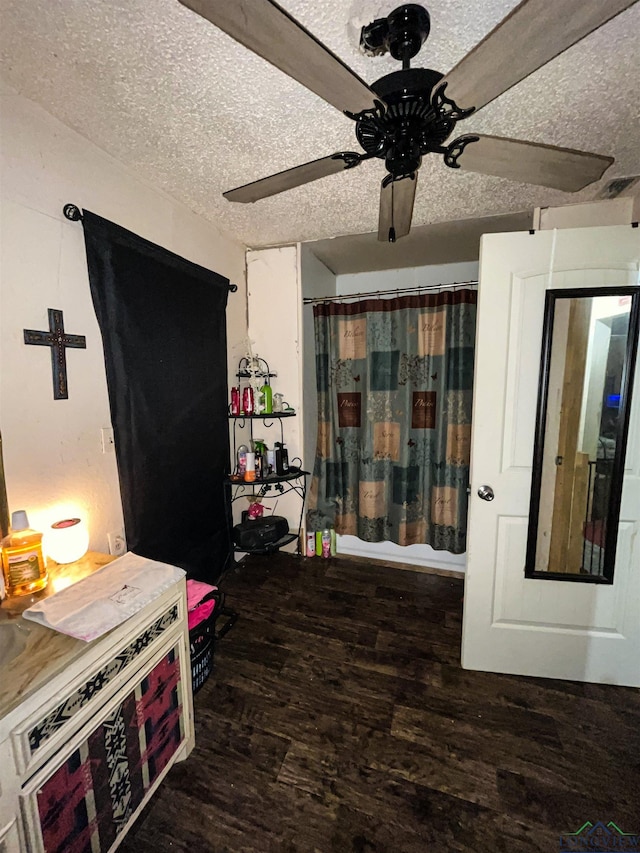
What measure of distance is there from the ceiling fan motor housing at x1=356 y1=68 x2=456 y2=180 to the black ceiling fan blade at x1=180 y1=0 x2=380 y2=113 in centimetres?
5

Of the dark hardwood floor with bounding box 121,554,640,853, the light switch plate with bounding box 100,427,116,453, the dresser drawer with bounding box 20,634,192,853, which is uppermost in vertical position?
the light switch plate with bounding box 100,427,116,453

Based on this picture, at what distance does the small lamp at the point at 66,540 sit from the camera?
123cm

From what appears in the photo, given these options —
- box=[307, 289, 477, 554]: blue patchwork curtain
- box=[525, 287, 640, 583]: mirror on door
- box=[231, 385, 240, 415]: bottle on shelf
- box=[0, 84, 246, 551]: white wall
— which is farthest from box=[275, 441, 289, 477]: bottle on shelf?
box=[525, 287, 640, 583]: mirror on door

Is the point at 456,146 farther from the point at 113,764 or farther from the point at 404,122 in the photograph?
the point at 113,764

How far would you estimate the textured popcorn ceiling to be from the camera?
0.89m

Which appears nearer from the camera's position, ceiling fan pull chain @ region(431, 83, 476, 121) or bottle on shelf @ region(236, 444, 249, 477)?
ceiling fan pull chain @ region(431, 83, 476, 121)

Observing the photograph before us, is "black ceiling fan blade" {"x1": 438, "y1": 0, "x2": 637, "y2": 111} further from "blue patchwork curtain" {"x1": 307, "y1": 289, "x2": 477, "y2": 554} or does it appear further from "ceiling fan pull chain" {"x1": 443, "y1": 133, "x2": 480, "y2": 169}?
"blue patchwork curtain" {"x1": 307, "y1": 289, "x2": 477, "y2": 554}

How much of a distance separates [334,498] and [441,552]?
0.89 m

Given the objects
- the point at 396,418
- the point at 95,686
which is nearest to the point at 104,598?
the point at 95,686

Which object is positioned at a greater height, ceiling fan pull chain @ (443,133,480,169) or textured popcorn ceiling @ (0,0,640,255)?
textured popcorn ceiling @ (0,0,640,255)

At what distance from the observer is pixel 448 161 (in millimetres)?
931

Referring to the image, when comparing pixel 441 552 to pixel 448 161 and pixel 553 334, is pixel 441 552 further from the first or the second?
pixel 448 161

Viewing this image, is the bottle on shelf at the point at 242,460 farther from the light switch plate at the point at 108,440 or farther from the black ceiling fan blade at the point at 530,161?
the black ceiling fan blade at the point at 530,161

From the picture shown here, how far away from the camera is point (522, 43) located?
0.64m
